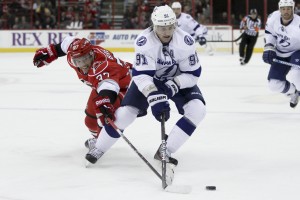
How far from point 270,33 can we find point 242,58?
17.3ft

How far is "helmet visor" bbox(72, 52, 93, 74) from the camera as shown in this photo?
12.3 feet

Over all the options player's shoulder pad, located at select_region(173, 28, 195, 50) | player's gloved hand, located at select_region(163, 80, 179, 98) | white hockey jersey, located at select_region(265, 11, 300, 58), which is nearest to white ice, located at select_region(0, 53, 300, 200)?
player's gloved hand, located at select_region(163, 80, 179, 98)

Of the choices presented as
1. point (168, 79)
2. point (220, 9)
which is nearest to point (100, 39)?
point (220, 9)

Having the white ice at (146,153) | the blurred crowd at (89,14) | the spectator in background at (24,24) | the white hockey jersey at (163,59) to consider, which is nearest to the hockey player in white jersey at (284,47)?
the white ice at (146,153)

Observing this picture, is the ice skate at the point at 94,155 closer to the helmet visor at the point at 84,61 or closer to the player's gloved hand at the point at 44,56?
the helmet visor at the point at 84,61

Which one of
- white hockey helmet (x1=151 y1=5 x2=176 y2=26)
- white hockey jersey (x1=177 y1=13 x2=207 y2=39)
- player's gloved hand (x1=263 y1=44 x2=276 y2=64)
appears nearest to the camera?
white hockey helmet (x1=151 y1=5 x2=176 y2=26)

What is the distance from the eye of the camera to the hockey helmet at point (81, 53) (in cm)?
370

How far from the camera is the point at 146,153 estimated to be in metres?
4.18

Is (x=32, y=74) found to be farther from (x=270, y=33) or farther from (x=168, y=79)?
(x=168, y=79)

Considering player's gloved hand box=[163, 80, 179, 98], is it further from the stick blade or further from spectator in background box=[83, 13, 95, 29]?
spectator in background box=[83, 13, 95, 29]

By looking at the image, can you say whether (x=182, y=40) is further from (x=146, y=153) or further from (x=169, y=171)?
(x=146, y=153)

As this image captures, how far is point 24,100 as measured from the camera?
6.84m

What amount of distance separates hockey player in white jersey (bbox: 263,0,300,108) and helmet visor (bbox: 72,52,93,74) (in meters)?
2.41

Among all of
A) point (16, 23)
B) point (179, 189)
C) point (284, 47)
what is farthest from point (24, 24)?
point (179, 189)
